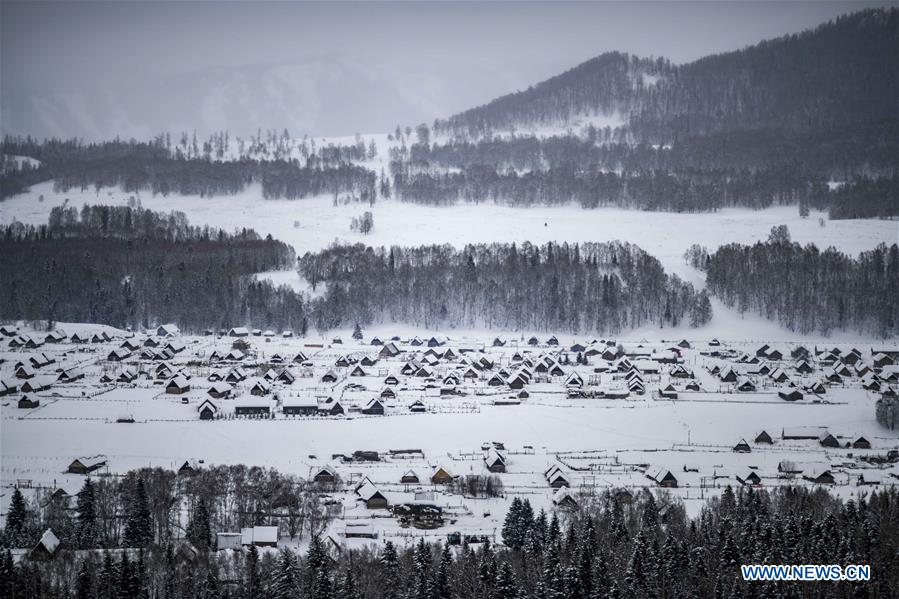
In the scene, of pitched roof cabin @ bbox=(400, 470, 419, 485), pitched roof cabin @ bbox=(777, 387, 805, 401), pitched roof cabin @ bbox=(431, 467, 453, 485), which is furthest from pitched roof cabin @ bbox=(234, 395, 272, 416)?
pitched roof cabin @ bbox=(777, 387, 805, 401)

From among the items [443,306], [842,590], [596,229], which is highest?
[596,229]

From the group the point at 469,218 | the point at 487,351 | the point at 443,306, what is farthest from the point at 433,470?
the point at 469,218

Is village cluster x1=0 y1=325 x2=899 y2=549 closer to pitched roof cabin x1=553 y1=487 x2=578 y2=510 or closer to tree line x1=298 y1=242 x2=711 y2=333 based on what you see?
pitched roof cabin x1=553 y1=487 x2=578 y2=510

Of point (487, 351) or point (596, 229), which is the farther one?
point (596, 229)

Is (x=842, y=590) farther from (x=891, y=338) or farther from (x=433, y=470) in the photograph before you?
(x=891, y=338)

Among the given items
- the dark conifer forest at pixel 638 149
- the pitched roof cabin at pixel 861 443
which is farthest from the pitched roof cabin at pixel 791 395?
the dark conifer forest at pixel 638 149

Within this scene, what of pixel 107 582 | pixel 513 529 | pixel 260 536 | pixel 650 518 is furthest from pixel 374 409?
pixel 107 582

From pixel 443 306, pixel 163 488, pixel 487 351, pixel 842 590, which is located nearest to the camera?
pixel 842 590

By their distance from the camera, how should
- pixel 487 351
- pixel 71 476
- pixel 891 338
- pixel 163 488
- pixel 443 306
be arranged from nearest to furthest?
1. pixel 163 488
2. pixel 71 476
3. pixel 487 351
4. pixel 891 338
5. pixel 443 306
